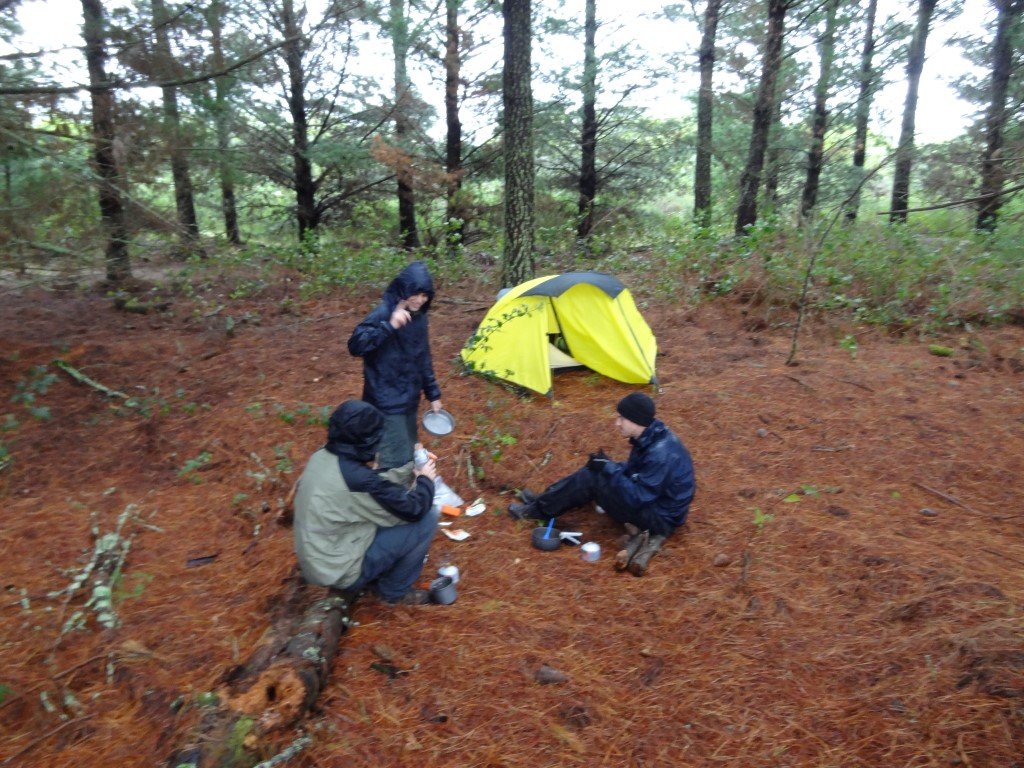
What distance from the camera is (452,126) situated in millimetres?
12750

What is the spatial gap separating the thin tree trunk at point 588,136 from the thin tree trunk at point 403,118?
11.1ft

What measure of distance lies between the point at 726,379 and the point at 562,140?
8.34 metres

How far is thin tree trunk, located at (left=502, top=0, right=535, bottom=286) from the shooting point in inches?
293

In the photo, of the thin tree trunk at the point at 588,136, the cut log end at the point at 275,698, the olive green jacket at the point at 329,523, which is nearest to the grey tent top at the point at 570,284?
the olive green jacket at the point at 329,523

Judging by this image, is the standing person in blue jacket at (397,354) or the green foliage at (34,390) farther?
the green foliage at (34,390)

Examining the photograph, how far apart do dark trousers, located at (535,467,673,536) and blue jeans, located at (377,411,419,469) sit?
105 centimetres

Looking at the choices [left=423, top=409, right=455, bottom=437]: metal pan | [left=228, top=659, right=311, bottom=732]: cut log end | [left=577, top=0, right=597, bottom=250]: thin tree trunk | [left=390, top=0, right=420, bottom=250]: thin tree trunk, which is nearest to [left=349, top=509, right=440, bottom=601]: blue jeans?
[left=228, top=659, right=311, bottom=732]: cut log end

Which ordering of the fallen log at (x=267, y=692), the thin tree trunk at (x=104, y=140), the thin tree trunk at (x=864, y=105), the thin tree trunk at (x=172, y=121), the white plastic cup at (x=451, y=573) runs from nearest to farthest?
the fallen log at (x=267, y=692) → the white plastic cup at (x=451, y=573) → the thin tree trunk at (x=104, y=140) → the thin tree trunk at (x=172, y=121) → the thin tree trunk at (x=864, y=105)

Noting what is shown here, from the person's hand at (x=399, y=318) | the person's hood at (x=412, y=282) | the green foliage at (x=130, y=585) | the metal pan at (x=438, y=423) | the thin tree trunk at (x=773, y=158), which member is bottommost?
the green foliage at (x=130, y=585)

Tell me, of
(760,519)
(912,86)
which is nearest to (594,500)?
(760,519)

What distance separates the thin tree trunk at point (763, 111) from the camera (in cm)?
973

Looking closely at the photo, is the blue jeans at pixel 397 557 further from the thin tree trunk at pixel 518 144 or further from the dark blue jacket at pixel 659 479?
the thin tree trunk at pixel 518 144

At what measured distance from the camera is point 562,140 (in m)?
13.6

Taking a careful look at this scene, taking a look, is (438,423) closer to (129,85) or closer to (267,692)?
(267,692)
